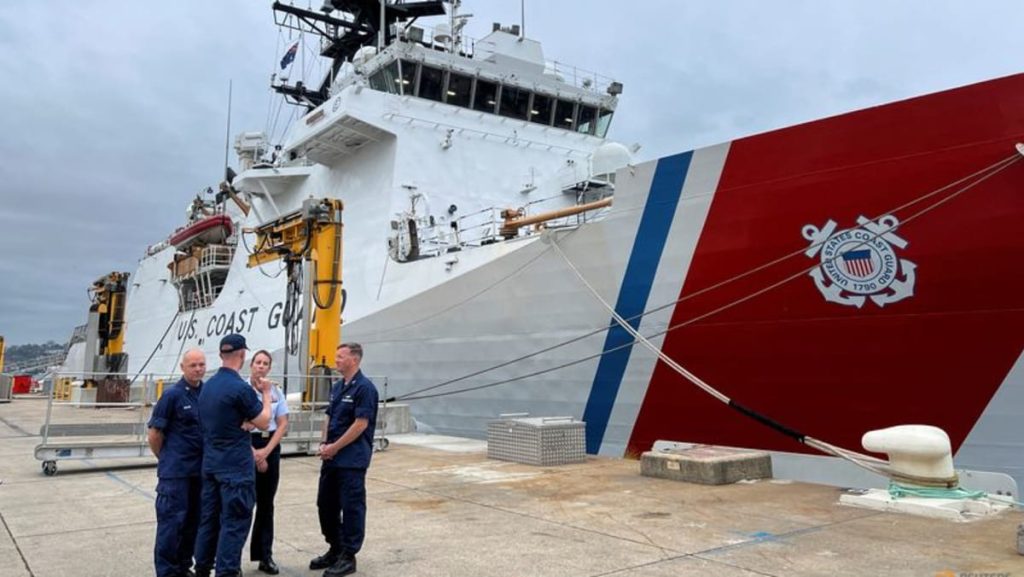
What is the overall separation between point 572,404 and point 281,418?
4258 mm

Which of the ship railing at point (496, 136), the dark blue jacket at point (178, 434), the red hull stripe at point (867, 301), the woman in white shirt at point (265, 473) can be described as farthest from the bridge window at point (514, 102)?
the dark blue jacket at point (178, 434)

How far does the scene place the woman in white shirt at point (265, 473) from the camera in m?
3.64

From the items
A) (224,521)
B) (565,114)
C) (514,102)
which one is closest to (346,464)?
(224,521)

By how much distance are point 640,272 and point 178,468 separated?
15.8 feet

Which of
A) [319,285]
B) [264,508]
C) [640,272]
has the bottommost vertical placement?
[264,508]

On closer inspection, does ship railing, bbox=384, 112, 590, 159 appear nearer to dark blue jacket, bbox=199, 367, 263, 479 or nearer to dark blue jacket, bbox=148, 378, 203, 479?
dark blue jacket, bbox=148, 378, 203, 479

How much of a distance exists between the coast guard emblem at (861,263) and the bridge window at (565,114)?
7.89 metres

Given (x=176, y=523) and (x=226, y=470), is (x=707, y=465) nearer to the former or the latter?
(x=226, y=470)

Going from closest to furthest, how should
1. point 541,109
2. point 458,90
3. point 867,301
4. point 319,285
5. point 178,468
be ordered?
1. point 178,468
2. point 867,301
3. point 319,285
4. point 458,90
5. point 541,109

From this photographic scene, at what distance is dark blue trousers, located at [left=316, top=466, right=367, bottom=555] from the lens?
11.5 ft

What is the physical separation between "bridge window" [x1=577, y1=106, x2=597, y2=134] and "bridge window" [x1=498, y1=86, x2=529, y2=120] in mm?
1205

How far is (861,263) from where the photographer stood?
5770mm

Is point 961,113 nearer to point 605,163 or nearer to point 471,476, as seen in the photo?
point 471,476

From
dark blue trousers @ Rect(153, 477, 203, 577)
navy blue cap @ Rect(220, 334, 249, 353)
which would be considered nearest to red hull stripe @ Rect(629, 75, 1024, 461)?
navy blue cap @ Rect(220, 334, 249, 353)
